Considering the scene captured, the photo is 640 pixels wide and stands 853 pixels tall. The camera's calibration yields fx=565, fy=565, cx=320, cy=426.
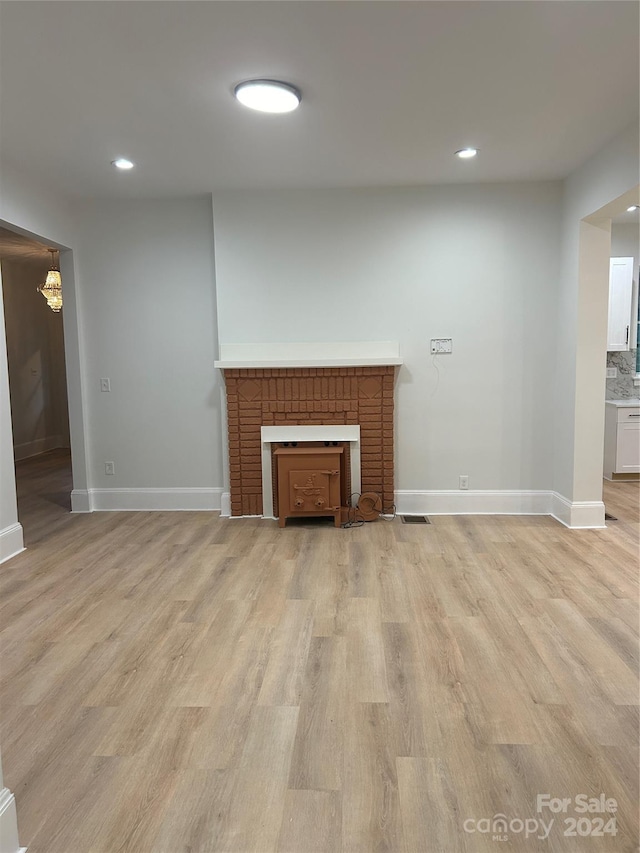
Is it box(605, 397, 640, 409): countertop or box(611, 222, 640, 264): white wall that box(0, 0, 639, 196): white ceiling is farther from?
box(605, 397, 640, 409): countertop

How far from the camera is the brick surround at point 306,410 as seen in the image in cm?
438

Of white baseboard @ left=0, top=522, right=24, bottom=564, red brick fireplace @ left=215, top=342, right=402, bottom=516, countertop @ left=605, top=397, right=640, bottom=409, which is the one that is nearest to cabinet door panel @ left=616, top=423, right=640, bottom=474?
countertop @ left=605, top=397, right=640, bottom=409

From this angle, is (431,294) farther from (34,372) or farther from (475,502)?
(34,372)

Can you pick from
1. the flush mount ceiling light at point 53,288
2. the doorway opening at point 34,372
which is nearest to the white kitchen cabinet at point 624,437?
the doorway opening at point 34,372

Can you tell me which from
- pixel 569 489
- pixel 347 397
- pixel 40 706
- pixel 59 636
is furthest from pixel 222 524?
pixel 569 489

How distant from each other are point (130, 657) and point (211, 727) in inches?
25.2

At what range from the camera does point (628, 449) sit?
555 cm

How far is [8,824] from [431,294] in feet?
12.9

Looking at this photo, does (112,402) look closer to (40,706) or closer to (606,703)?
(40,706)

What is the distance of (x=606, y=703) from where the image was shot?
6.77 ft

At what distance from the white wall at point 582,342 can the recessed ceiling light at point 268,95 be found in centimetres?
216

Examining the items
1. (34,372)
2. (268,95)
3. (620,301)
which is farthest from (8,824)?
(34,372)

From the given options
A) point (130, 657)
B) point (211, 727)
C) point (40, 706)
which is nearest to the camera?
point (211, 727)

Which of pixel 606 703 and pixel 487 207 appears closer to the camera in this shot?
pixel 606 703
